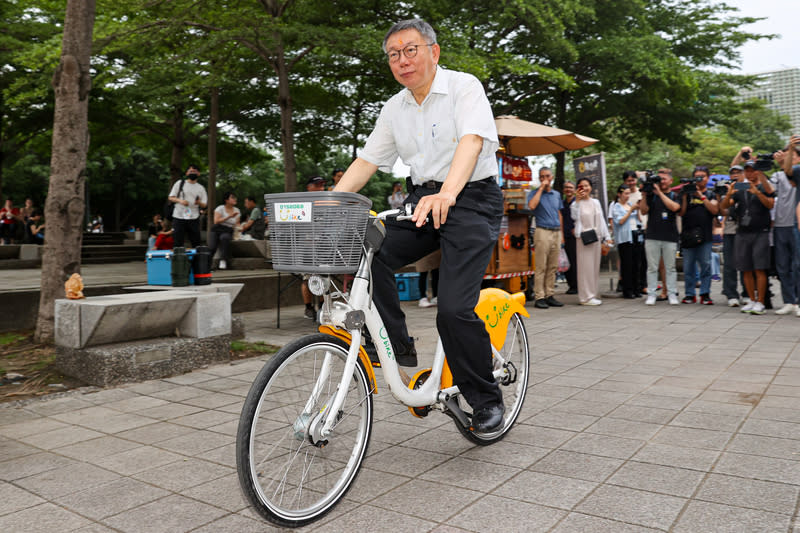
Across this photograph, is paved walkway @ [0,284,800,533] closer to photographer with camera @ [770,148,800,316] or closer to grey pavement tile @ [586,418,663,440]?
grey pavement tile @ [586,418,663,440]

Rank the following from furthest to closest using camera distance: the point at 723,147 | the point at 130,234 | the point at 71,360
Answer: the point at 723,147 < the point at 130,234 < the point at 71,360

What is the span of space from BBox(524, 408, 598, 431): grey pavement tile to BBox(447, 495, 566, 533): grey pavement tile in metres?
1.23

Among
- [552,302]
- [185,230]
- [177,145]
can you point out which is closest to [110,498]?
[552,302]

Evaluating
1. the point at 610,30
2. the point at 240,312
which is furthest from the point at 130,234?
the point at 610,30

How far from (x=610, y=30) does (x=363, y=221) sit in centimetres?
1881

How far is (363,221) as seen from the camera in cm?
252

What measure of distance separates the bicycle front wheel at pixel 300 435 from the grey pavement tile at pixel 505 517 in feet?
1.69

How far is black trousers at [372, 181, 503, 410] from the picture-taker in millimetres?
2900

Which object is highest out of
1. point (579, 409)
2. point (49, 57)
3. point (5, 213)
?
point (49, 57)

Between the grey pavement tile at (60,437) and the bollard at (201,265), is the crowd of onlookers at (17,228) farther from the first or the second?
the grey pavement tile at (60,437)

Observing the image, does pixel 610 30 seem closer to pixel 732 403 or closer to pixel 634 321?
pixel 634 321

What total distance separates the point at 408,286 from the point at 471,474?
8.17 m

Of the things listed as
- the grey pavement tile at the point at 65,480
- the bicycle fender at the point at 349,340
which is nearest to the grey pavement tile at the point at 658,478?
the bicycle fender at the point at 349,340

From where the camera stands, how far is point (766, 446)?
3355 mm
